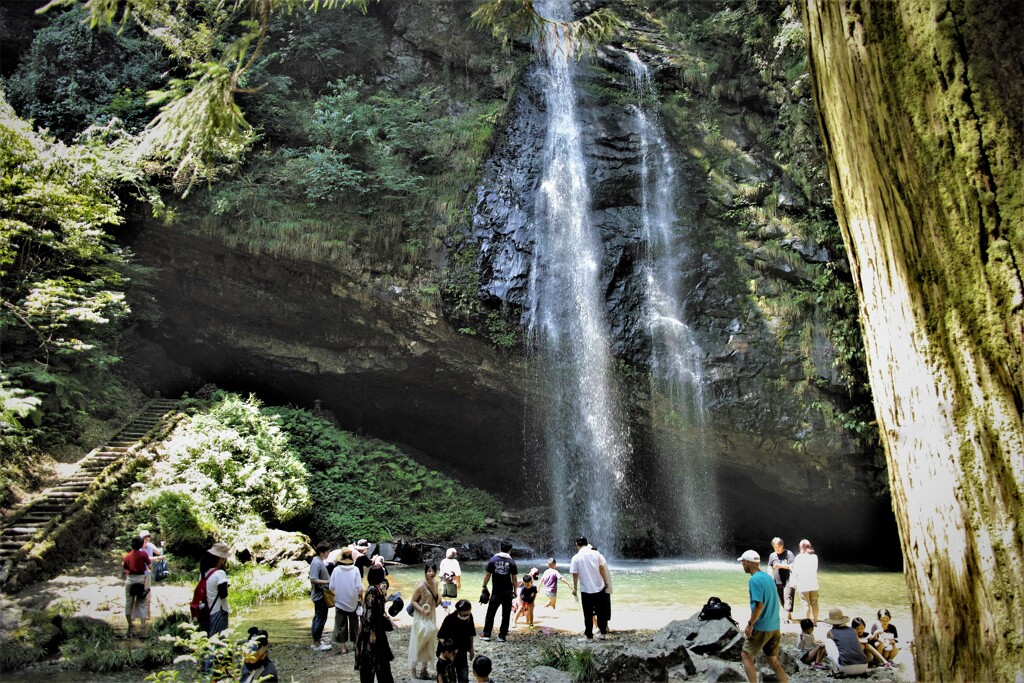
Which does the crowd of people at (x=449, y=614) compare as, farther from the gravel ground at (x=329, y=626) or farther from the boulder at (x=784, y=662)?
the gravel ground at (x=329, y=626)

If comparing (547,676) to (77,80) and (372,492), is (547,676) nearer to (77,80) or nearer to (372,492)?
(372,492)

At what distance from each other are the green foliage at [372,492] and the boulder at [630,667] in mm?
11370

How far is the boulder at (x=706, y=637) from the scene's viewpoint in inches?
289

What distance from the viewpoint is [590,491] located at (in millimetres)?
18547

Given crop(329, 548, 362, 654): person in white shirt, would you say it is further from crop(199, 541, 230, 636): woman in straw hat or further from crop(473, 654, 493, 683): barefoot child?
crop(473, 654, 493, 683): barefoot child

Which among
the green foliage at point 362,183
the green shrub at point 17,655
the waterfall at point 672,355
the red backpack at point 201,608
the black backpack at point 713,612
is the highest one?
the green foliage at point 362,183

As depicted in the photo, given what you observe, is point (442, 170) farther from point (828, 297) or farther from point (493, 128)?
point (828, 297)

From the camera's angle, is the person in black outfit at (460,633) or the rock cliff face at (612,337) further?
the rock cliff face at (612,337)

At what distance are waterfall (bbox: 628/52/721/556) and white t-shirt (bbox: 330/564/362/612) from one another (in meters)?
10.9

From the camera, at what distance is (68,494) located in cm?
1333

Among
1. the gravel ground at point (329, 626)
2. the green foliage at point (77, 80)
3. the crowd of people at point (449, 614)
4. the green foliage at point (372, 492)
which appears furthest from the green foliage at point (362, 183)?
the crowd of people at point (449, 614)

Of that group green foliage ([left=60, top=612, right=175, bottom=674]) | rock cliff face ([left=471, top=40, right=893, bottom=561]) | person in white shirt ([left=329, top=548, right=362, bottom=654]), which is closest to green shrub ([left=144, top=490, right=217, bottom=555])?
green foliage ([left=60, top=612, right=175, bottom=674])

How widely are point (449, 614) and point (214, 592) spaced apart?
244 centimetres

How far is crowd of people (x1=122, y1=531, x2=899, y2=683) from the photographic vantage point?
5602 mm
